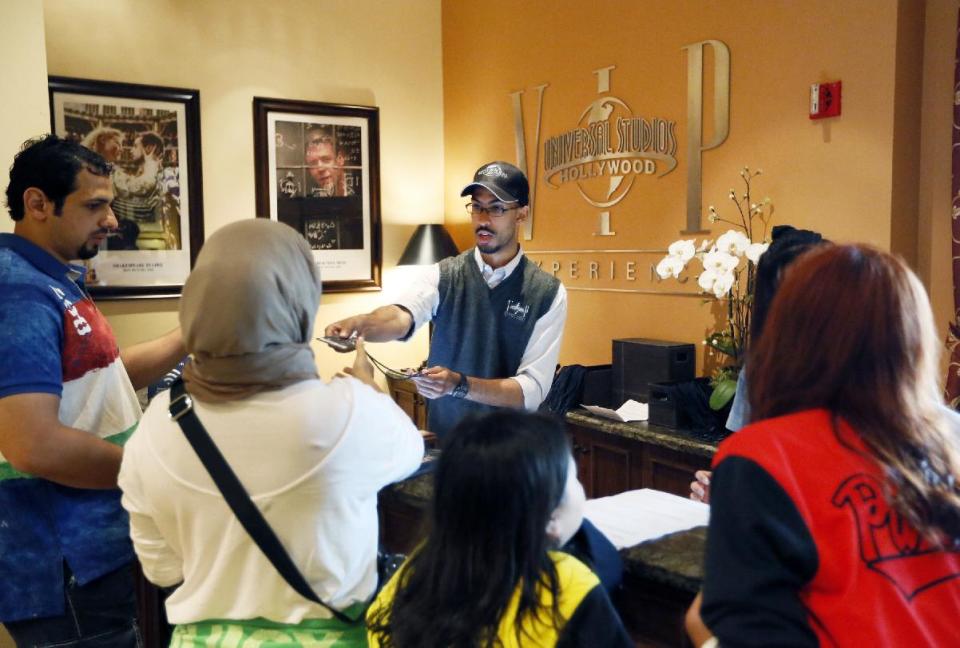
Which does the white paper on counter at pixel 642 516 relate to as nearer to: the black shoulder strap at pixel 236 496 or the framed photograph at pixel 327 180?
the black shoulder strap at pixel 236 496

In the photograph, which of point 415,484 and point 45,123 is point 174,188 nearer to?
point 45,123

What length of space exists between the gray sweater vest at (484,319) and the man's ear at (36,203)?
1223 mm

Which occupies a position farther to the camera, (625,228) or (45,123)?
(625,228)

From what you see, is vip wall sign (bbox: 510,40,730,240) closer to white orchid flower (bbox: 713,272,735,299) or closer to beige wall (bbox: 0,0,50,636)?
white orchid flower (bbox: 713,272,735,299)

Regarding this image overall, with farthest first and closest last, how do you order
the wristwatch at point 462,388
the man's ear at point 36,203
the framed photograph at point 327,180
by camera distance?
1. the framed photograph at point 327,180
2. the wristwatch at point 462,388
3. the man's ear at point 36,203

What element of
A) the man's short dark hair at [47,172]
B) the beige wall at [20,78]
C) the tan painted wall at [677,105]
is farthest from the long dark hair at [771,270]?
the beige wall at [20,78]

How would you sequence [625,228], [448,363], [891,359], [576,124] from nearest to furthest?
[891,359]
[448,363]
[625,228]
[576,124]

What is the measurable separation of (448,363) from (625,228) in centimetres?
152

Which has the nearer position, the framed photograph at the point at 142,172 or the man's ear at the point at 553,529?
the man's ear at the point at 553,529

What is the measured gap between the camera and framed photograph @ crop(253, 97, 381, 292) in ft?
15.1

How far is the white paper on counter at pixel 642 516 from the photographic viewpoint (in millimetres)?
1480

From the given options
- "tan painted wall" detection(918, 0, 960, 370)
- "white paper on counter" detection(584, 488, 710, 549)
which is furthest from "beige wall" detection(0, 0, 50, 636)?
"tan painted wall" detection(918, 0, 960, 370)

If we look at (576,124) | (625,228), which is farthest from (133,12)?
(625,228)

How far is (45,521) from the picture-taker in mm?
1783
